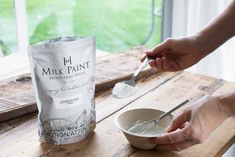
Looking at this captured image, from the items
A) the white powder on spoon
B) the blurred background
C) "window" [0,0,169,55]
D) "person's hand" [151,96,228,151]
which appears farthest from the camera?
"window" [0,0,169,55]

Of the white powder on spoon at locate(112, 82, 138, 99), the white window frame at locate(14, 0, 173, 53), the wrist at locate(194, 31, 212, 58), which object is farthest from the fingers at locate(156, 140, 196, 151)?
the white window frame at locate(14, 0, 173, 53)

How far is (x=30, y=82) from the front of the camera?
109 cm

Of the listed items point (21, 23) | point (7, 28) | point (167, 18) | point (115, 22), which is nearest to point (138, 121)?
point (167, 18)

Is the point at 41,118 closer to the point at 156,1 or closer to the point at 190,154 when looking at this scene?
the point at 190,154

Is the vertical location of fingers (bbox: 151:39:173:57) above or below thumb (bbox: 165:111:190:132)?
above

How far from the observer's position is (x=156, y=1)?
238cm

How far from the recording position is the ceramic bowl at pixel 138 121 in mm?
750

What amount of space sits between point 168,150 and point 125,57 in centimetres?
61

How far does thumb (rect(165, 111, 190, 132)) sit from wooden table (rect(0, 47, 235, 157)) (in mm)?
55

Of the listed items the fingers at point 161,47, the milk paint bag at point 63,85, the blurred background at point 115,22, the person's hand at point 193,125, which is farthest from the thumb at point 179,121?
the blurred background at point 115,22

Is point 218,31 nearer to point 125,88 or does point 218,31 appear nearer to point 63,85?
point 125,88

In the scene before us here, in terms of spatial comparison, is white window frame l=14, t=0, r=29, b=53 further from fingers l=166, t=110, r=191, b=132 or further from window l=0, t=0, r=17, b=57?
fingers l=166, t=110, r=191, b=132

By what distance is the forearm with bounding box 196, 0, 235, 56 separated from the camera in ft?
3.52

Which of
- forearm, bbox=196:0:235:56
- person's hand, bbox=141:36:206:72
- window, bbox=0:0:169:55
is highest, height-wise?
forearm, bbox=196:0:235:56
